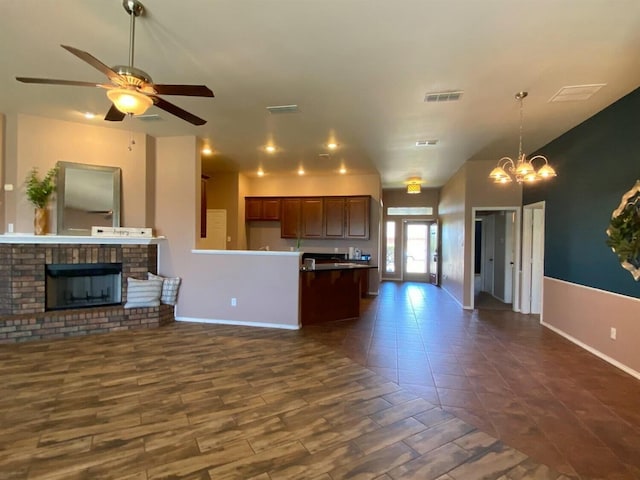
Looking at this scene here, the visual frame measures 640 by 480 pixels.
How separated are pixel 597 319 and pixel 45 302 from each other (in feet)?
23.5

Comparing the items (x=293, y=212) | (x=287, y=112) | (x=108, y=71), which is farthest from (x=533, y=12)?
(x=293, y=212)

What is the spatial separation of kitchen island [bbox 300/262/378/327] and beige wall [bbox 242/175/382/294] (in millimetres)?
2413

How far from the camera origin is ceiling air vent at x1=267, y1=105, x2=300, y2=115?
3.98 metres

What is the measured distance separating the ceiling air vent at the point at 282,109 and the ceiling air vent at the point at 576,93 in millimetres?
2901

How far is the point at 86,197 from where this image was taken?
479cm

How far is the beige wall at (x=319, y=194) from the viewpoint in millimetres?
7961

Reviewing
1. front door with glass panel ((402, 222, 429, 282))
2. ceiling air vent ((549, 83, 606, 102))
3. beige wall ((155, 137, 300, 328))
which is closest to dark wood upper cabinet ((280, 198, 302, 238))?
beige wall ((155, 137, 300, 328))

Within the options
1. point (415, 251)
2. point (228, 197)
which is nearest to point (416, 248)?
point (415, 251)

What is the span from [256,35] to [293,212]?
566 centimetres

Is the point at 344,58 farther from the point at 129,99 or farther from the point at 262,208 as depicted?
the point at 262,208

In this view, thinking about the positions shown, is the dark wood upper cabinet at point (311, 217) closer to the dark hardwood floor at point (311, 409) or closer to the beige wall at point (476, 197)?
the beige wall at point (476, 197)

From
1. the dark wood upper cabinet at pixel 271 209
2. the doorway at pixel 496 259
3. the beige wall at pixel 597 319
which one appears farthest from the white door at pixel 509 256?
the dark wood upper cabinet at pixel 271 209

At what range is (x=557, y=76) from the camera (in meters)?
3.15

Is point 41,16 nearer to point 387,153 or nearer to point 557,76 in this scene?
point 557,76
